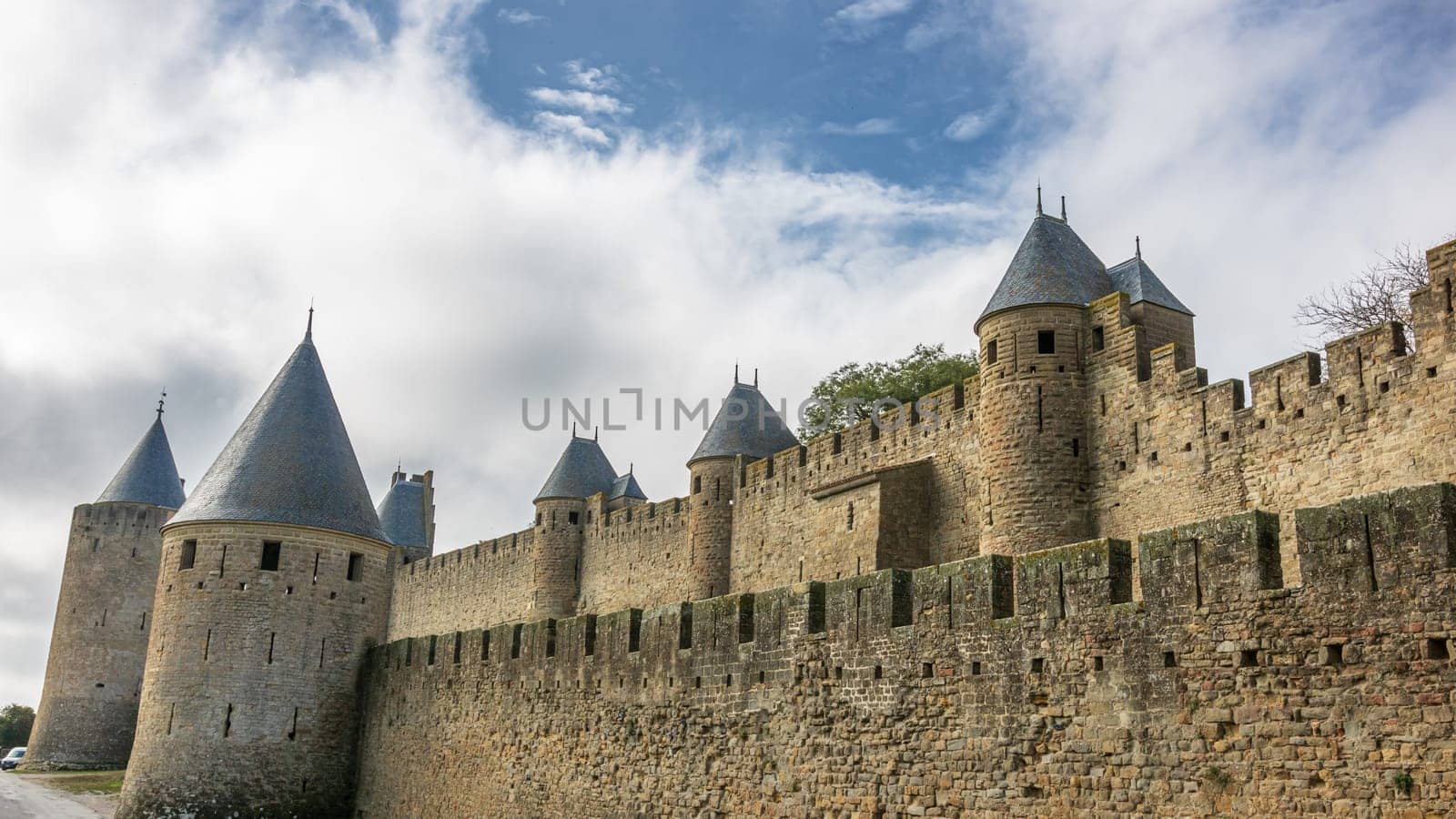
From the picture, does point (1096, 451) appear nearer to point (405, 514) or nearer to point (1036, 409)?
point (1036, 409)

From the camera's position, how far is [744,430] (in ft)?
105

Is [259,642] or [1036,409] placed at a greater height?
[1036,409]

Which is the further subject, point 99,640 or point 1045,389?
point 99,640

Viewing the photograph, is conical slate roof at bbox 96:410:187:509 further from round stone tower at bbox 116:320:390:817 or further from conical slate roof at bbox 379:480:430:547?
round stone tower at bbox 116:320:390:817

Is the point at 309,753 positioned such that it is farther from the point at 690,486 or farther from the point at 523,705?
the point at 690,486

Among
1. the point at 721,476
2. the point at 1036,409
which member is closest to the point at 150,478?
the point at 721,476

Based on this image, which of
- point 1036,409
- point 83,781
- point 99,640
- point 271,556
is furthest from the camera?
point 99,640

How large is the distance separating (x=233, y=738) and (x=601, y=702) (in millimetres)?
9107

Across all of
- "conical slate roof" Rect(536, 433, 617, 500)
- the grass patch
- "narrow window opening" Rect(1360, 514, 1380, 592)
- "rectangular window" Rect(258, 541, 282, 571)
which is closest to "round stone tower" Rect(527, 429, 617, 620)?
"conical slate roof" Rect(536, 433, 617, 500)

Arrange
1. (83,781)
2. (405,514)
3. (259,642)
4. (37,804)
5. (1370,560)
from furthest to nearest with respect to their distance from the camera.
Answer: (405,514) → (83,781) → (37,804) → (259,642) → (1370,560)

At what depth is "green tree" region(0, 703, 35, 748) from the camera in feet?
185

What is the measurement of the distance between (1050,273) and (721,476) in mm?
11620

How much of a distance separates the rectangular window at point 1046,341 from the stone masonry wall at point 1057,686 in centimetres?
916

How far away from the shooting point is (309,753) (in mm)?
22312
